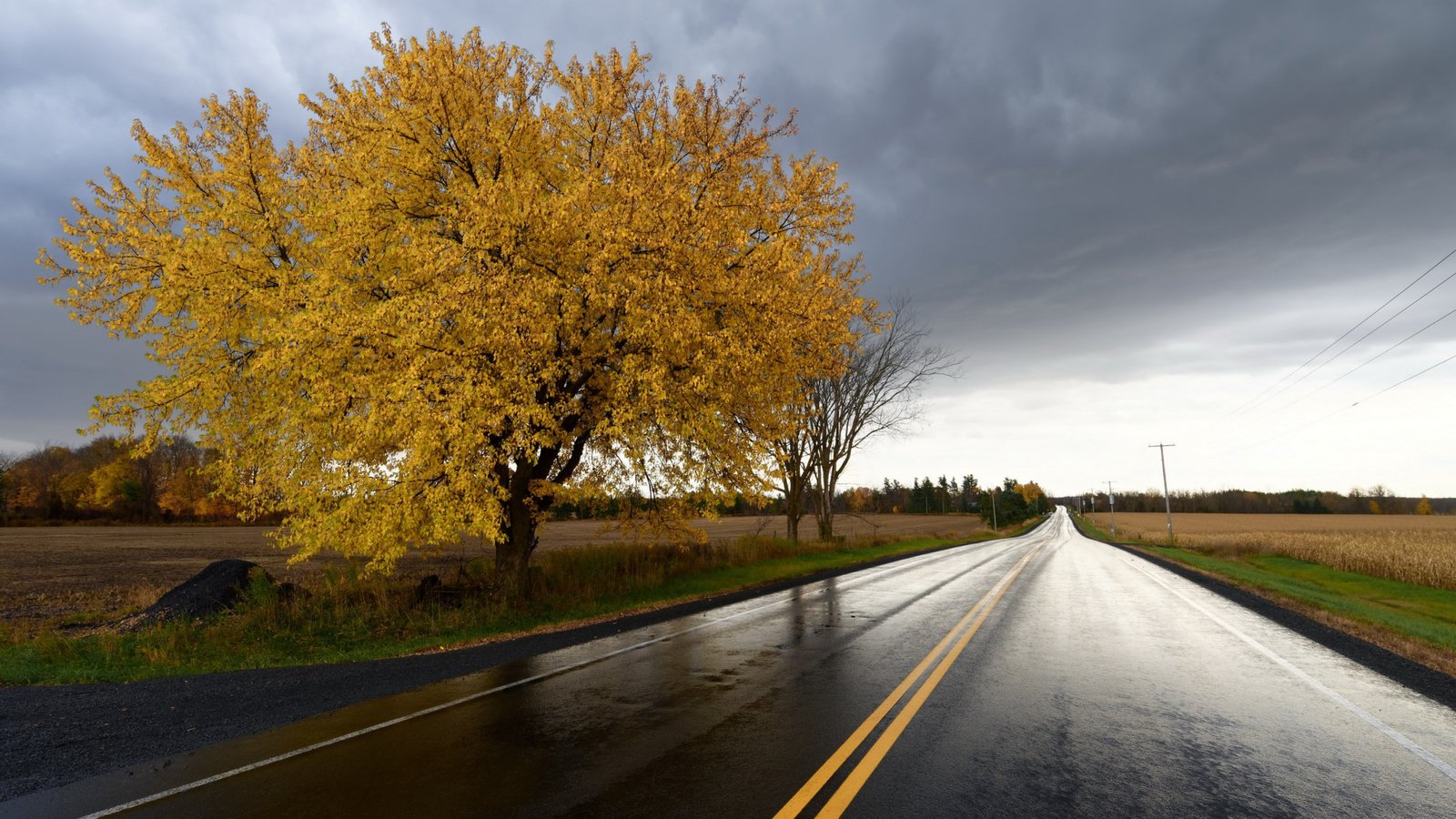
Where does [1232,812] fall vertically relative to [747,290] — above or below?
below

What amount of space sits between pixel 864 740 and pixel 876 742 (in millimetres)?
97

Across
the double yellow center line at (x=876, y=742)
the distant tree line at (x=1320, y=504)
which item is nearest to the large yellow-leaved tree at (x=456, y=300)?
the double yellow center line at (x=876, y=742)

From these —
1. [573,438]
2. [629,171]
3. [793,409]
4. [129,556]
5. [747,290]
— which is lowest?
[129,556]

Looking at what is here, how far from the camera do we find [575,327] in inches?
473

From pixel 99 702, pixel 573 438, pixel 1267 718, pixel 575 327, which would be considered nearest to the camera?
pixel 1267 718

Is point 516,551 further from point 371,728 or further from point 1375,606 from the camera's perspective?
point 1375,606

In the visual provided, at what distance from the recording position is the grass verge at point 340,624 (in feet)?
29.9

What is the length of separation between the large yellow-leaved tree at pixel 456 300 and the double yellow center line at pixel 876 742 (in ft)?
19.2

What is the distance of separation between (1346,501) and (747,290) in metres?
225

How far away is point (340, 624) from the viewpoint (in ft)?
37.8

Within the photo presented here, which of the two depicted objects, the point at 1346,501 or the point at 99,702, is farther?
the point at 1346,501

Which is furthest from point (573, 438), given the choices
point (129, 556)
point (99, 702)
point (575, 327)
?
point (129, 556)

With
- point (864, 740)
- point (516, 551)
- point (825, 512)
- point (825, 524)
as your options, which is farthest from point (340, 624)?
point (825, 512)

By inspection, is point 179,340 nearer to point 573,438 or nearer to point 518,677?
point 573,438
